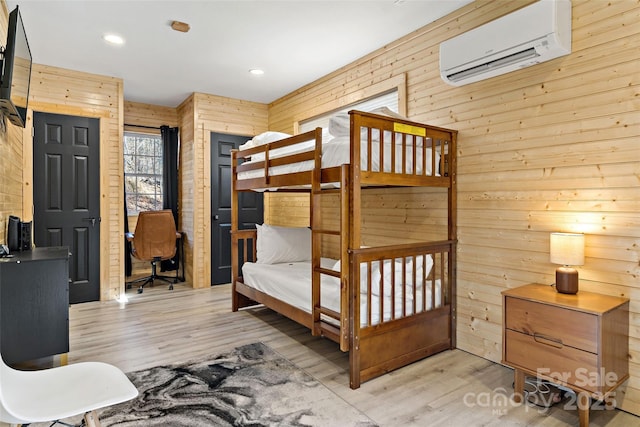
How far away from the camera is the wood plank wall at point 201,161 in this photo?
17.1 feet

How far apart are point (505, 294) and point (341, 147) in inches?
55.3

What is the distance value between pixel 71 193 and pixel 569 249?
496 cm

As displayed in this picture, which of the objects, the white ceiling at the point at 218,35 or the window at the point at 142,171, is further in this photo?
the window at the point at 142,171

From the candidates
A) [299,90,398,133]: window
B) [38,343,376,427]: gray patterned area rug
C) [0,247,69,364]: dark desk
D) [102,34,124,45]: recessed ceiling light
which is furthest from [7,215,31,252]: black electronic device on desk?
[299,90,398,133]: window

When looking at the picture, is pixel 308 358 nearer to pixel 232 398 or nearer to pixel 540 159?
pixel 232 398

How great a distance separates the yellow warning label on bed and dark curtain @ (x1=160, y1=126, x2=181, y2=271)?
433 cm

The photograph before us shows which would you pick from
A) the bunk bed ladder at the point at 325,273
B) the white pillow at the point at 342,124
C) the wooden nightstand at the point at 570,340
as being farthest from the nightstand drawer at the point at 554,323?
the white pillow at the point at 342,124

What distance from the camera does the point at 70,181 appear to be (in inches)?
172

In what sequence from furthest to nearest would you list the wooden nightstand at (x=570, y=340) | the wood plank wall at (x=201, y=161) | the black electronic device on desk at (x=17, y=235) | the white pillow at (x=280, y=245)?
the wood plank wall at (x=201, y=161) → the white pillow at (x=280, y=245) → the black electronic device on desk at (x=17, y=235) → the wooden nightstand at (x=570, y=340)

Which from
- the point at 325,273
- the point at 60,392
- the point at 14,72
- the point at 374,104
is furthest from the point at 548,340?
the point at 14,72

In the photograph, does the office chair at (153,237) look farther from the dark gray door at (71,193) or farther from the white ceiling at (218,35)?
the white ceiling at (218,35)

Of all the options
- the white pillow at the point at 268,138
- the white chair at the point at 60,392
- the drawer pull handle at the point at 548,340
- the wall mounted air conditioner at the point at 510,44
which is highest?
the wall mounted air conditioner at the point at 510,44

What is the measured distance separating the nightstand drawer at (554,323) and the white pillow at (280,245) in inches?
95.6

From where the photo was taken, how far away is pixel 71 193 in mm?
4375
